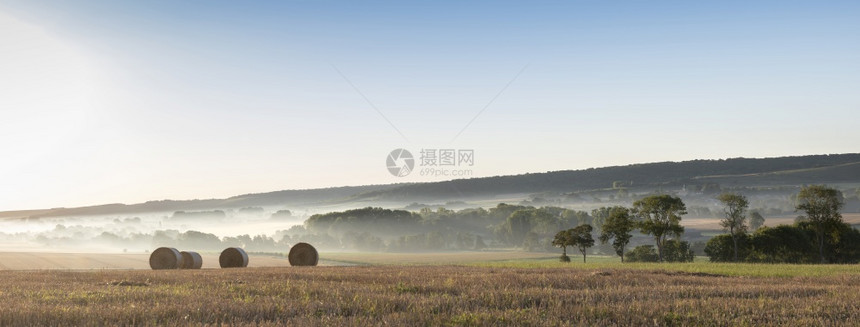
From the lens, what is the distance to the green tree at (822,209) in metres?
76.3

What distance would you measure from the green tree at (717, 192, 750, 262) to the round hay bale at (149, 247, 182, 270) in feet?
188

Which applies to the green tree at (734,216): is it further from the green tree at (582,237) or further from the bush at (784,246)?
the green tree at (582,237)

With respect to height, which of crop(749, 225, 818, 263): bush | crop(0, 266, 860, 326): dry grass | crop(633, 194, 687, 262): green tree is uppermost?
crop(633, 194, 687, 262): green tree

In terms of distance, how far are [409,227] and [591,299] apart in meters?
169

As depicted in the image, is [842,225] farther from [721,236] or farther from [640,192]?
[640,192]

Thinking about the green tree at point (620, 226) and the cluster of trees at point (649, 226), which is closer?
the cluster of trees at point (649, 226)

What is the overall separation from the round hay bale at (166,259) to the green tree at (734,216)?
5733cm

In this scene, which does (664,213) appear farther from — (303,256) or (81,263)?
(81,263)

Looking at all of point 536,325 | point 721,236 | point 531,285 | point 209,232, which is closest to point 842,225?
point 721,236

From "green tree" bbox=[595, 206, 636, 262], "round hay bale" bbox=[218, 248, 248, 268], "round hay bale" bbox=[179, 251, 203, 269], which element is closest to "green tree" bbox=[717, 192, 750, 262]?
"green tree" bbox=[595, 206, 636, 262]

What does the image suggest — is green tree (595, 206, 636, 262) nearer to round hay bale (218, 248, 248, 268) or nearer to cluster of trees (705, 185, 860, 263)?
cluster of trees (705, 185, 860, 263)

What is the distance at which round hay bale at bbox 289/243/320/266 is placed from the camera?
5544 cm

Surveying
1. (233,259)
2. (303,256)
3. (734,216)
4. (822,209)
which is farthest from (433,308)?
(734,216)

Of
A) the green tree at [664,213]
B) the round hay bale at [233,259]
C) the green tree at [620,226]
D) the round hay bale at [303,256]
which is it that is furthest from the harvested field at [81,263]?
the green tree at [664,213]
